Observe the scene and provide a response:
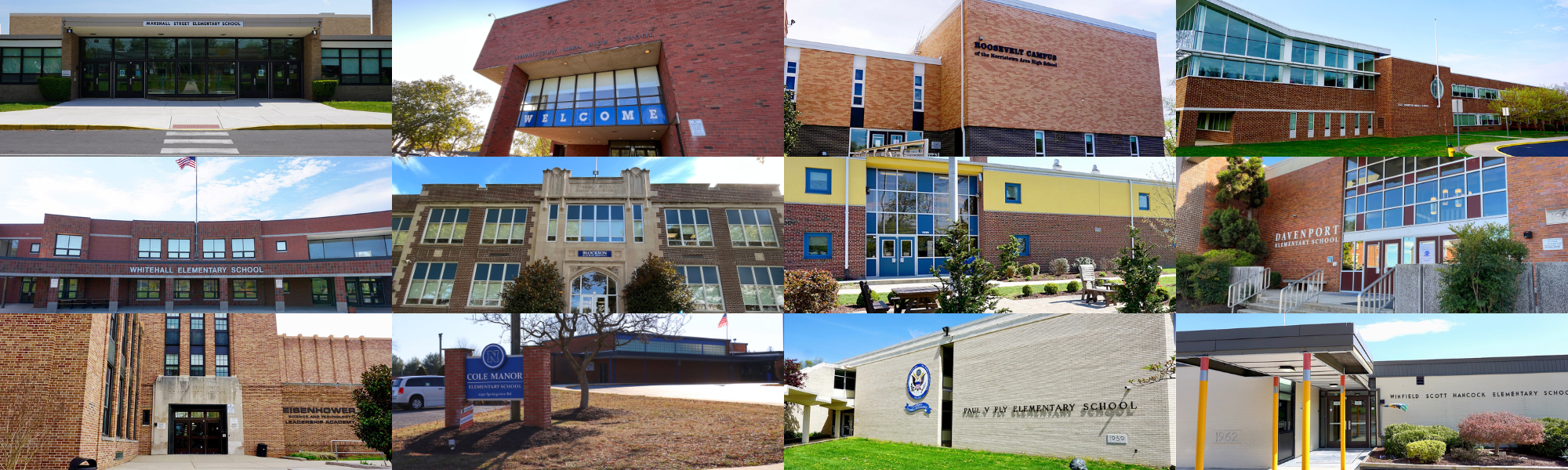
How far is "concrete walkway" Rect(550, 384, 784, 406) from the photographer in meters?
12.4

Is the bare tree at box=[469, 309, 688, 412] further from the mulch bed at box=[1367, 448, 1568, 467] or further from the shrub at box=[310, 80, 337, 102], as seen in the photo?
the shrub at box=[310, 80, 337, 102]

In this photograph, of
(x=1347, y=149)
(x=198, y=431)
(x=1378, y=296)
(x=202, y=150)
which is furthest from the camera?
(x=198, y=431)

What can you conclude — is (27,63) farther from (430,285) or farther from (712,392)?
(712,392)

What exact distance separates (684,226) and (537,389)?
3380 millimetres

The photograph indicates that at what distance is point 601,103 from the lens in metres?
11.5

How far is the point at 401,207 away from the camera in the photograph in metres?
11.3

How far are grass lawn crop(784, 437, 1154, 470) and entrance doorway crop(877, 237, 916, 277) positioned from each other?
3.51 m

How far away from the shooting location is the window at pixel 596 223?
11461 millimetres

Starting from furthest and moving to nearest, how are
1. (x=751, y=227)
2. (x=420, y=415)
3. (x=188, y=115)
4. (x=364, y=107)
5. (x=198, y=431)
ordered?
1. (x=364, y=107)
2. (x=198, y=431)
3. (x=188, y=115)
4. (x=420, y=415)
5. (x=751, y=227)

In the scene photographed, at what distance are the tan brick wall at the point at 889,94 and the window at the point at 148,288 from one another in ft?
45.6

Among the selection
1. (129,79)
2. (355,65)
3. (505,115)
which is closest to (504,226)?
(505,115)

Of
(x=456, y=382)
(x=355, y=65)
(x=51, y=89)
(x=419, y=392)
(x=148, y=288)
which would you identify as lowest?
(x=419, y=392)

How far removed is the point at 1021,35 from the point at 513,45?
765 centimetres

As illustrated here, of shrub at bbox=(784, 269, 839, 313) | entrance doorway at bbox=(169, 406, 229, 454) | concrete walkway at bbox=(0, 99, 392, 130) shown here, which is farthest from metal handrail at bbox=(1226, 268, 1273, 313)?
entrance doorway at bbox=(169, 406, 229, 454)
